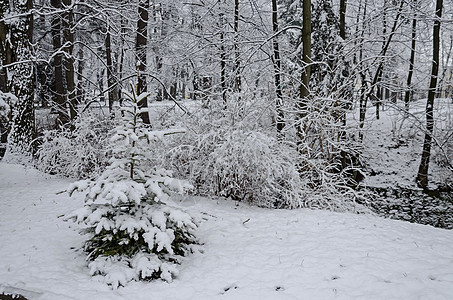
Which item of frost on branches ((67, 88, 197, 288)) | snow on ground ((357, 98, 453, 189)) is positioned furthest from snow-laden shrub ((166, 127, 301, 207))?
snow on ground ((357, 98, 453, 189))

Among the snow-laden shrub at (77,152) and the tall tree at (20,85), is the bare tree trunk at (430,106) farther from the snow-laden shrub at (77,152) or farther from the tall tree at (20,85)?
the tall tree at (20,85)

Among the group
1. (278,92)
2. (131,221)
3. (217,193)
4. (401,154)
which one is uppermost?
(278,92)

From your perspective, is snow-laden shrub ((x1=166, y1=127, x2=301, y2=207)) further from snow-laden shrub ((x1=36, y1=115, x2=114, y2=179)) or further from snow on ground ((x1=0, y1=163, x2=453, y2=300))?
snow-laden shrub ((x1=36, y1=115, x2=114, y2=179))

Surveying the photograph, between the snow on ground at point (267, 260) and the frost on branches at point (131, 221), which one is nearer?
the snow on ground at point (267, 260)

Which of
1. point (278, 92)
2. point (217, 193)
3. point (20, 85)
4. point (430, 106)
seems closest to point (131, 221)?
point (217, 193)

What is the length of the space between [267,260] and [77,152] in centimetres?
637

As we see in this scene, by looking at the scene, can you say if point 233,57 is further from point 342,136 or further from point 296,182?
point 296,182

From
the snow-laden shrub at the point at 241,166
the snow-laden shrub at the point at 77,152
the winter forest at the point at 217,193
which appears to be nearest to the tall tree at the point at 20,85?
the winter forest at the point at 217,193

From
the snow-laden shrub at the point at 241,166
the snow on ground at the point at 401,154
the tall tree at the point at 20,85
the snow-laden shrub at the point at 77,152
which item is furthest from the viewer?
the snow on ground at the point at 401,154

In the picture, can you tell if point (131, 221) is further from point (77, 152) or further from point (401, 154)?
point (401, 154)

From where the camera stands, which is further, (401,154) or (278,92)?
(401,154)

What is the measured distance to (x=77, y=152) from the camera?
8719mm

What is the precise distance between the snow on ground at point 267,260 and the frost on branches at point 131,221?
20 cm

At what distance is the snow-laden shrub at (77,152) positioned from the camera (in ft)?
29.0
